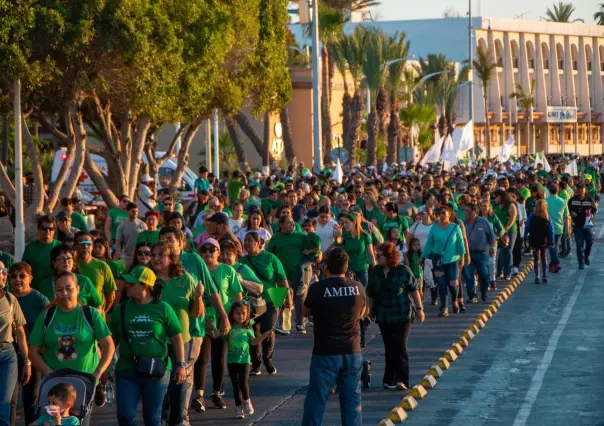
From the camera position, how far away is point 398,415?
37.2 feet

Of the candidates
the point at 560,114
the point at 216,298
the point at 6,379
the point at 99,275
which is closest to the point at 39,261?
the point at 99,275

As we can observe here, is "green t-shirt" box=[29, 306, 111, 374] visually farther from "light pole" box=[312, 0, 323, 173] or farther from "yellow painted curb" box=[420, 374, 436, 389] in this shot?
"light pole" box=[312, 0, 323, 173]

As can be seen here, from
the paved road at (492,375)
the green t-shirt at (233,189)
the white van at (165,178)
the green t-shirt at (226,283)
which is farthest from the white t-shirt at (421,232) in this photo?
the white van at (165,178)

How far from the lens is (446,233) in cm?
1858

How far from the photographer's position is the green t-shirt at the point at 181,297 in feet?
33.1

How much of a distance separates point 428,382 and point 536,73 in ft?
342

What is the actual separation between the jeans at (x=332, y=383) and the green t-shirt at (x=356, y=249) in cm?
736

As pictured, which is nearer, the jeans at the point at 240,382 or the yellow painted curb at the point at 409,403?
the jeans at the point at 240,382

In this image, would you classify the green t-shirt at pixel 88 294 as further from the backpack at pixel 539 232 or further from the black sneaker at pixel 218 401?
the backpack at pixel 539 232

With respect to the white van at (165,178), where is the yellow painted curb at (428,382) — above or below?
below

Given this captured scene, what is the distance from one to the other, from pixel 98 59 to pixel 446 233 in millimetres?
8658

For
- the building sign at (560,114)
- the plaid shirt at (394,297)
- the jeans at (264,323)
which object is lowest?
the jeans at (264,323)

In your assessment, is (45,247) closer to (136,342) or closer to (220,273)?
(220,273)

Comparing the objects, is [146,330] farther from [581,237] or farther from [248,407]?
[581,237]
